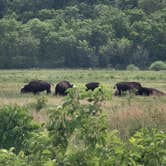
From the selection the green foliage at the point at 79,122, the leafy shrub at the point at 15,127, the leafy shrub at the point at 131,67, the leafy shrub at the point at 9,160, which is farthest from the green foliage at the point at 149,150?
the leafy shrub at the point at 131,67

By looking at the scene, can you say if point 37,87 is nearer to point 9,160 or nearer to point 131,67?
point 9,160

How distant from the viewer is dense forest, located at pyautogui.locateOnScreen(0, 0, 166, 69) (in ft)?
213

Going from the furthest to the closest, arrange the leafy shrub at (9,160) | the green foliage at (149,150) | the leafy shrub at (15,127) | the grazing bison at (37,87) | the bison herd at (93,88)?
the grazing bison at (37,87)
the bison herd at (93,88)
the leafy shrub at (15,127)
the green foliage at (149,150)
the leafy shrub at (9,160)

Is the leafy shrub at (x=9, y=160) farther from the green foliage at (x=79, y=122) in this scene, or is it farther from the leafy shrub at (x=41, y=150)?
the green foliage at (x=79, y=122)

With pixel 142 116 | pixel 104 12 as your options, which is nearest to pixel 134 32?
pixel 104 12

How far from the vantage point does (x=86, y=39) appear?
223 feet

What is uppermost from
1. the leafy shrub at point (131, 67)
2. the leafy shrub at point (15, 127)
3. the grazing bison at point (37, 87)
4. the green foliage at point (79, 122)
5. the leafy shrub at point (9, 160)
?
the green foliage at point (79, 122)

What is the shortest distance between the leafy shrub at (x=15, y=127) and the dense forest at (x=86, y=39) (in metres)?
52.8

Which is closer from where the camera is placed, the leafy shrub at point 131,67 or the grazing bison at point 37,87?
the grazing bison at point 37,87

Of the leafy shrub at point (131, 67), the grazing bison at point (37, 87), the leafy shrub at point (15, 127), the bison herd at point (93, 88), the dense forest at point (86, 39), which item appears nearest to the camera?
the leafy shrub at point (15, 127)

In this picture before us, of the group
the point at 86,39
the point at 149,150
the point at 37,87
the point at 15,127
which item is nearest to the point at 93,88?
the point at 37,87

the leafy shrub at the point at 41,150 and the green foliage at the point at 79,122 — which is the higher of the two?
the green foliage at the point at 79,122

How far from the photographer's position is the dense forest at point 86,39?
6494 cm

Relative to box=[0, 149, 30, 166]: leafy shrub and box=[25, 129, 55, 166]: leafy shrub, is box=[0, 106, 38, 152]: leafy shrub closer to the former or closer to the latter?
box=[25, 129, 55, 166]: leafy shrub
